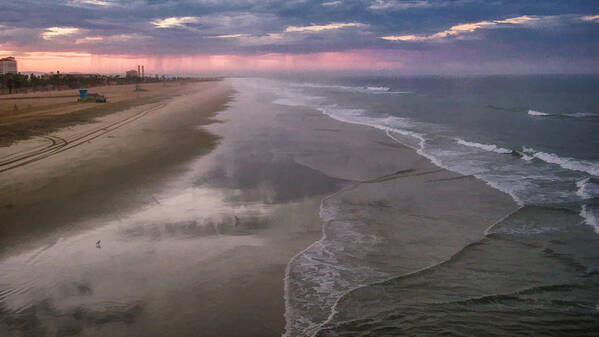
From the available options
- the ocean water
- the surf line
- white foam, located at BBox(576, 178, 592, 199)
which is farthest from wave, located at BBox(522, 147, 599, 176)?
the surf line

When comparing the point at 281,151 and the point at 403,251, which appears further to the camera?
the point at 281,151

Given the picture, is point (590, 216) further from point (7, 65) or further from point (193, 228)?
point (7, 65)

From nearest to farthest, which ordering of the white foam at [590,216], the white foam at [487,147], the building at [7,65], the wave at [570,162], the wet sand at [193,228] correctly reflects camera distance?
the wet sand at [193,228] < the white foam at [590,216] < the wave at [570,162] < the white foam at [487,147] < the building at [7,65]

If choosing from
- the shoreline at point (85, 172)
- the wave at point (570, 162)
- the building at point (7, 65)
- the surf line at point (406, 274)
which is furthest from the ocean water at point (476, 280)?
the building at point (7, 65)

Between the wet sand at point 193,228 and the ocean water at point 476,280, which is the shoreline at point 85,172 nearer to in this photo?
the wet sand at point 193,228

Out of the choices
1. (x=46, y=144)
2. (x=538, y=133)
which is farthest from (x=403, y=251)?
(x=538, y=133)

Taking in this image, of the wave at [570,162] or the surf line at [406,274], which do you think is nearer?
the surf line at [406,274]

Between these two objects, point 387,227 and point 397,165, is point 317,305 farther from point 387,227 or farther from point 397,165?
point 397,165
